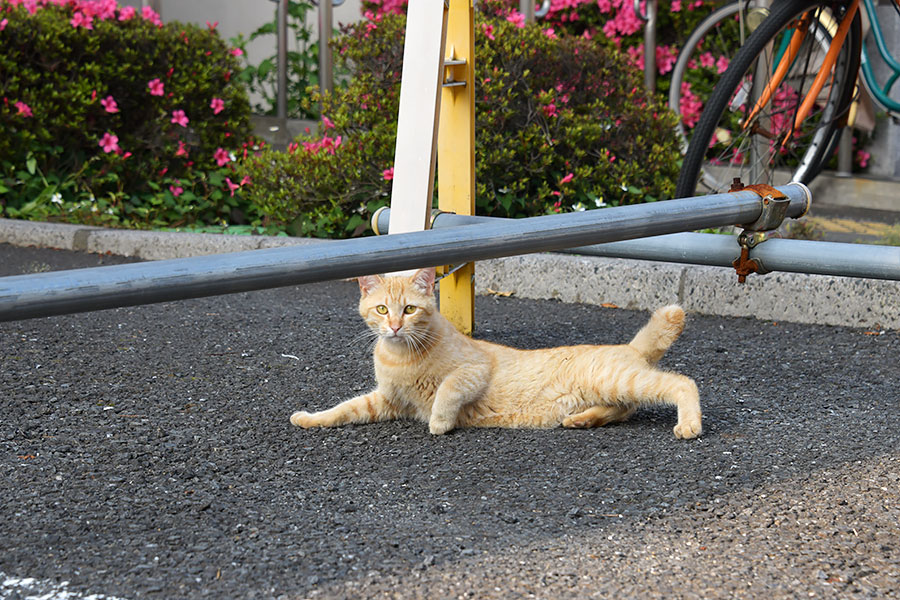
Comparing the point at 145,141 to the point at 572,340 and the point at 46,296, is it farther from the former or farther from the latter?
the point at 46,296

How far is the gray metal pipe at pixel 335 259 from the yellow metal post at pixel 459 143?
43.9 inches

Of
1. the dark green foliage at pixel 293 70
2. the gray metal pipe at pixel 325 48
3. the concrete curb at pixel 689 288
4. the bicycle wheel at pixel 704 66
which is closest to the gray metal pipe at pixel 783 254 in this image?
the concrete curb at pixel 689 288

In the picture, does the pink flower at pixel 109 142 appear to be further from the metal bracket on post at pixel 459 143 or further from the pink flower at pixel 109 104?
the metal bracket on post at pixel 459 143

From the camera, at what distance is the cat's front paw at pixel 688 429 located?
2.43m

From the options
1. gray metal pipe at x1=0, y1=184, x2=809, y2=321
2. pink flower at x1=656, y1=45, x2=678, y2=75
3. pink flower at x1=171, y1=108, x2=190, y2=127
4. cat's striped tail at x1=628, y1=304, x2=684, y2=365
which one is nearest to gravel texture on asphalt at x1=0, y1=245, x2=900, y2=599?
cat's striped tail at x1=628, y1=304, x2=684, y2=365

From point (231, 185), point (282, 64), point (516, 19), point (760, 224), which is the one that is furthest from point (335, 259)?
point (282, 64)

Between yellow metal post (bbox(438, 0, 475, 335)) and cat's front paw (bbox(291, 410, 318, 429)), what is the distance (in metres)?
0.89

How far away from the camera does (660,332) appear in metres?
2.59

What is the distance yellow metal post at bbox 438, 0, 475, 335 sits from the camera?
3297 millimetres

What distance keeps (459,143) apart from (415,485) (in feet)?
4.94

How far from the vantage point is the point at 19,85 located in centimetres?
570

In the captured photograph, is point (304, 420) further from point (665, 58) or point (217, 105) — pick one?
point (665, 58)

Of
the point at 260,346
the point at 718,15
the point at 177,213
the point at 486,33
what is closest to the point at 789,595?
the point at 260,346

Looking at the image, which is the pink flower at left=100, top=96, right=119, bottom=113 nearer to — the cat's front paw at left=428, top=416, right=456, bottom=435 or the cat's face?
the cat's face
